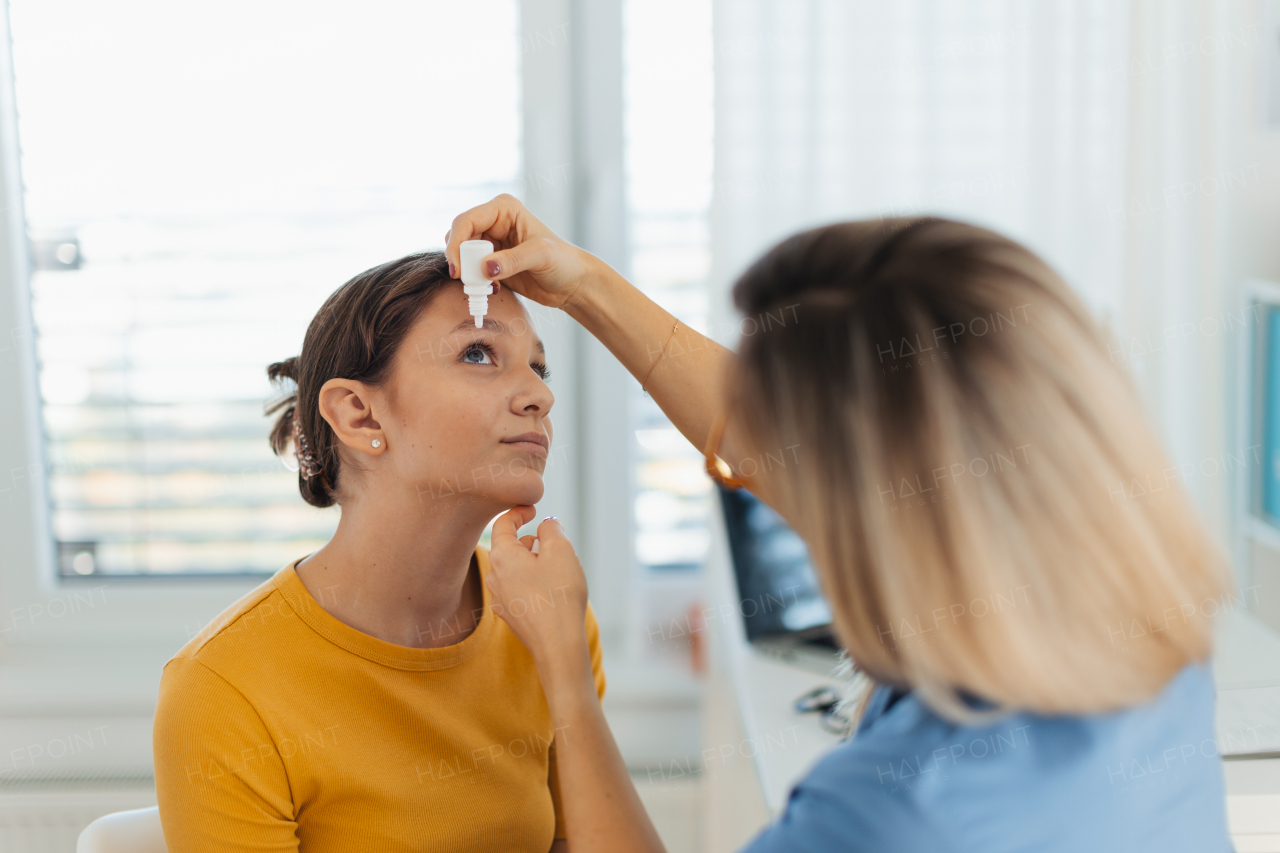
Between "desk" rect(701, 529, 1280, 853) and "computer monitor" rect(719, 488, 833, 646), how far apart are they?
0.06 metres

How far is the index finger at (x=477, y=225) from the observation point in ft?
3.86

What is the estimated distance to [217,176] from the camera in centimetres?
215

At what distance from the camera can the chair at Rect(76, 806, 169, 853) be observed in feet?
3.78

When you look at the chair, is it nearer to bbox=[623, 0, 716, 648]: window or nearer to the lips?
the lips

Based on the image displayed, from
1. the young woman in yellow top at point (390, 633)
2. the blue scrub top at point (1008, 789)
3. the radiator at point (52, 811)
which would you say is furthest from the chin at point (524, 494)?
the radiator at point (52, 811)

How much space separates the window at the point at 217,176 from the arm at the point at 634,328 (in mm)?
955

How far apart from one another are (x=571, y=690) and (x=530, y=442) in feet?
1.16

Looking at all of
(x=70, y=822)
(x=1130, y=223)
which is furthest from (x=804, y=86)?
(x=70, y=822)

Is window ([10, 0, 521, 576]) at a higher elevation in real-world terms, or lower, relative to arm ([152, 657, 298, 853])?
higher

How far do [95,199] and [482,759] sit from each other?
5.21ft

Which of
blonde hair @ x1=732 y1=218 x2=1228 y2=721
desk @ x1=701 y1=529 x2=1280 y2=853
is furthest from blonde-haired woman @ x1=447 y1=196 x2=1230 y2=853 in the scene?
desk @ x1=701 y1=529 x2=1280 y2=853

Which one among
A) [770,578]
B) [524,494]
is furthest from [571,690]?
[770,578]

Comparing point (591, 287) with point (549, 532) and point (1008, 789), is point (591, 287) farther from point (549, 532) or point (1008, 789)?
point (1008, 789)

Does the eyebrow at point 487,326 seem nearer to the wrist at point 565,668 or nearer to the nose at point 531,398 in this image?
the nose at point 531,398
